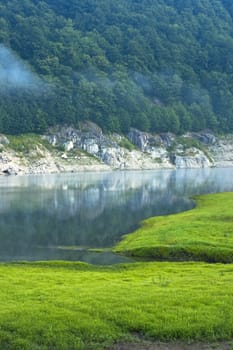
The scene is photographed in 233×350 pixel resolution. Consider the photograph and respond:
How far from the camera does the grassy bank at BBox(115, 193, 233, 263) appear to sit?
45000 millimetres

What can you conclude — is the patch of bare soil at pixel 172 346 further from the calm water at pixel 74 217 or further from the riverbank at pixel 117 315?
the calm water at pixel 74 217

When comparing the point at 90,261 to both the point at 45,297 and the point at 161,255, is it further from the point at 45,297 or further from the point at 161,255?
the point at 45,297

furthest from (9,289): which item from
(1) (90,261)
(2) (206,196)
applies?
(2) (206,196)

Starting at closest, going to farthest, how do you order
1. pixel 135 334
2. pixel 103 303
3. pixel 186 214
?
pixel 135 334
pixel 103 303
pixel 186 214

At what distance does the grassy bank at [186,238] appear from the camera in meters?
45.0

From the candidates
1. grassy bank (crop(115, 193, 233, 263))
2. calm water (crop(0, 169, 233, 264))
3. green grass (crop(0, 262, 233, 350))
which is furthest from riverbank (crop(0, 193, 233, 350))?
calm water (crop(0, 169, 233, 264))

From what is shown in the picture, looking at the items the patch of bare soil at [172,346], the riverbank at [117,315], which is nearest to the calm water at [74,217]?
the riverbank at [117,315]

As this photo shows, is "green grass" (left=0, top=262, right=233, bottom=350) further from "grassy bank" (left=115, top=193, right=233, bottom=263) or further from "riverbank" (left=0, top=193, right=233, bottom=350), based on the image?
"grassy bank" (left=115, top=193, right=233, bottom=263)

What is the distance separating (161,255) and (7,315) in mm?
26932

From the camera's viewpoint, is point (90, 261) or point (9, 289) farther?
point (90, 261)

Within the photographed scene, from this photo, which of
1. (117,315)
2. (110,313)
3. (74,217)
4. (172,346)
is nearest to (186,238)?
(74,217)

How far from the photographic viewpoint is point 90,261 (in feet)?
146

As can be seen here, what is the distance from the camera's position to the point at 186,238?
50.2m

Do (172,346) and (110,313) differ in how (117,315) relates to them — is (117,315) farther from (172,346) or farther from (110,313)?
(172,346)
